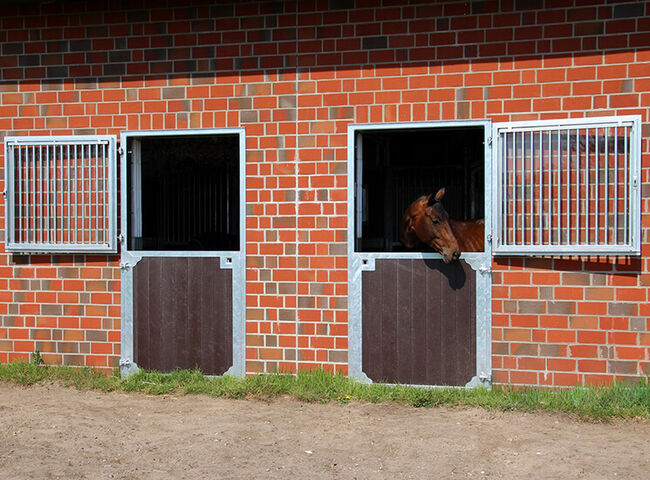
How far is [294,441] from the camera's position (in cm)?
510

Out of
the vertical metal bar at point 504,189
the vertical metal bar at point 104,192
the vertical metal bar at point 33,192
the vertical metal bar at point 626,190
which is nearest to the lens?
the vertical metal bar at point 626,190

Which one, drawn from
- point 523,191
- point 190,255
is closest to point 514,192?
point 523,191

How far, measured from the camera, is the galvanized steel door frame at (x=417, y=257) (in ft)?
20.2

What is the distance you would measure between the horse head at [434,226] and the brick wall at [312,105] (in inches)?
17.7

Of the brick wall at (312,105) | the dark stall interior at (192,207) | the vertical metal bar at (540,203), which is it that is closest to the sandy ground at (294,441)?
the brick wall at (312,105)

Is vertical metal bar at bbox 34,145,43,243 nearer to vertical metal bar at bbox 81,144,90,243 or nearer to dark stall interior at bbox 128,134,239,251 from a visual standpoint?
vertical metal bar at bbox 81,144,90,243

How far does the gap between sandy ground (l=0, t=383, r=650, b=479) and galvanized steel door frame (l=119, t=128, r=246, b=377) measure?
574 millimetres

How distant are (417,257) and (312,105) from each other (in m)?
1.66

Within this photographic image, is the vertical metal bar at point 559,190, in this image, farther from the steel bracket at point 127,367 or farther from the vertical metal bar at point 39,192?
the vertical metal bar at point 39,192

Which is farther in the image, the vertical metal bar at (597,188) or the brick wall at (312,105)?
the brick wall at (312,105)

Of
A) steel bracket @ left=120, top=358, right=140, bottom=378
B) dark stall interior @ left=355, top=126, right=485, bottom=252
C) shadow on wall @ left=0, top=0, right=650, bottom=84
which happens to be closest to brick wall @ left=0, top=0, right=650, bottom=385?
shadow on wall @ left=0, top=0, right=650, bottom=84

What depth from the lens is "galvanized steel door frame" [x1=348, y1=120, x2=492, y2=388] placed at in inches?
242

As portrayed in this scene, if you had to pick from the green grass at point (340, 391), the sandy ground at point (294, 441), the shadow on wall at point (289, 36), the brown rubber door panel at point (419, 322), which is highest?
the shadow on wall at point (289, 36)

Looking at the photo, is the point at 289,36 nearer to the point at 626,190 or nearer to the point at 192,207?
the point at 626,190
